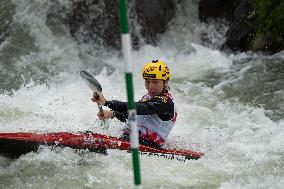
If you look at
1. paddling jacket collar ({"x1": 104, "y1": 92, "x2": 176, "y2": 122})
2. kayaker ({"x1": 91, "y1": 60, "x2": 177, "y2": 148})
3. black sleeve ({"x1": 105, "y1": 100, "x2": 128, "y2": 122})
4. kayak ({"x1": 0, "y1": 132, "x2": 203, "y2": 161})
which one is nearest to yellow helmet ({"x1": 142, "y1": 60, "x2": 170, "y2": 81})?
kayaker ({"x1": 91, "y1": 60, "x2": 177, "y2": 148})

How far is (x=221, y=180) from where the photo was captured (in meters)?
6.11

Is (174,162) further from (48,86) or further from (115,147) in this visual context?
(48,86)

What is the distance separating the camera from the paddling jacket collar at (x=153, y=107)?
19.5 ft

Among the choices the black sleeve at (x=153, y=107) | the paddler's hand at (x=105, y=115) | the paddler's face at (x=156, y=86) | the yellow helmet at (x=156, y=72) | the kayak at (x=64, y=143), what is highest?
the yellow helmet at (x=156, y=72)

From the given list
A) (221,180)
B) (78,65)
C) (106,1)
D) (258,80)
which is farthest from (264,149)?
(106,1)

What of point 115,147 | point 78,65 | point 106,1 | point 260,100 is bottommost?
point 115,147

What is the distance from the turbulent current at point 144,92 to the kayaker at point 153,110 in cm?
30

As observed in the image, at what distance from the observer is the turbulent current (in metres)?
6.04

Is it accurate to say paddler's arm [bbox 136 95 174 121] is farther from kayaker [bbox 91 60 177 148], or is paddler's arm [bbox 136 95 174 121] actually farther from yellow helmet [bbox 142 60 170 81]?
yellow helmet [bbox 142 60 170 81]

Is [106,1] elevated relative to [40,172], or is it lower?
elevated

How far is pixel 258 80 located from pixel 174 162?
4.50m

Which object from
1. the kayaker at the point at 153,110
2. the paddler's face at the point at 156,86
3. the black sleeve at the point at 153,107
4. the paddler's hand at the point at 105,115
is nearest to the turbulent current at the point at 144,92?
the kayaker at the point at 153,110

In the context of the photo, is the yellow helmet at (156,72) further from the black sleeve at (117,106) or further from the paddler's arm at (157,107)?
the black sleeve at (117,106)

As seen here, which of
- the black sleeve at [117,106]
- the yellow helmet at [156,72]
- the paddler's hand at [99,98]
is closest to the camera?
the paddler's hand at [99,98]
